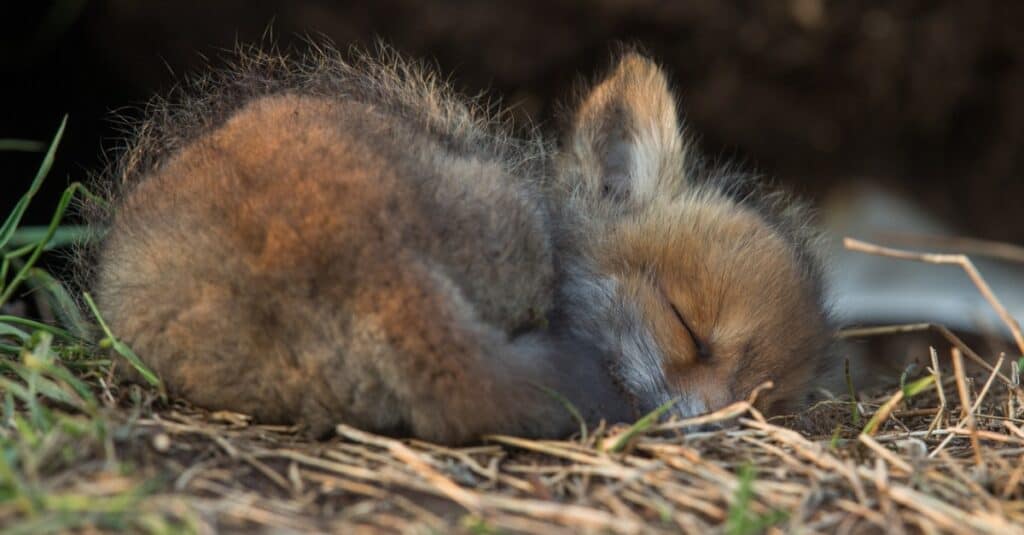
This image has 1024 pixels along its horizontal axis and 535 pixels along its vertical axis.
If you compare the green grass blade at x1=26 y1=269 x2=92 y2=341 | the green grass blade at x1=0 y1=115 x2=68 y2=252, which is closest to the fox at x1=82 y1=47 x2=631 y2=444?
the green grass blade at x1=26 y1=269 x2=92 y2=341

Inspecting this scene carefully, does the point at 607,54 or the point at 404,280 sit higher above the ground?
the point at 607,54

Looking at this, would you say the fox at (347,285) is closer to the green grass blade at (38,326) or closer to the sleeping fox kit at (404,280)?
A: the sleeping fox kit at (404,280)

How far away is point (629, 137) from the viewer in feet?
11.3

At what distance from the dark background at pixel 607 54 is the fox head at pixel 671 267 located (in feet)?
6.77

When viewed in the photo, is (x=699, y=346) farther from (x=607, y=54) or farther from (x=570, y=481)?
(x=607, y=54)

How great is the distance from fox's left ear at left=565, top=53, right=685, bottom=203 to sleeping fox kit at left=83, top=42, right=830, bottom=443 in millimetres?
260

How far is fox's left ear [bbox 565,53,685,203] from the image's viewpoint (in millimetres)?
3393

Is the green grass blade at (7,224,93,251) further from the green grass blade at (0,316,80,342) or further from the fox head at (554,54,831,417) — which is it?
the fox head at (554,54,831,417)

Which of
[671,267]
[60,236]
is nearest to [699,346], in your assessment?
[671,267]

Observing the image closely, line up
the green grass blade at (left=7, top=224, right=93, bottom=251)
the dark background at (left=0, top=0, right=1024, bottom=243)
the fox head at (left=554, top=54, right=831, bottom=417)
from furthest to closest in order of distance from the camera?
the dark background at (left=0, top=0, right=1024, bottom=243)
the green grass blade at (left=7, top=224, right=93, bottom=251)
the fox head at (left=554, top=54, right=831, bottom=417)

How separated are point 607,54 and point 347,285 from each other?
3.65 metres

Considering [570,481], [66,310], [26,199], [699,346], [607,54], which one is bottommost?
[570,481]

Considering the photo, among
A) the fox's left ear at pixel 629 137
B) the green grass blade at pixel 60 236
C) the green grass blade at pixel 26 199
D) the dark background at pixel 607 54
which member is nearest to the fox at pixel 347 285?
the green grass blade at pixel 26 199

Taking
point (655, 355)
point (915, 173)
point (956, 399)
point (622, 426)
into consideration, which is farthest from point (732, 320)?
point (915, 173)
